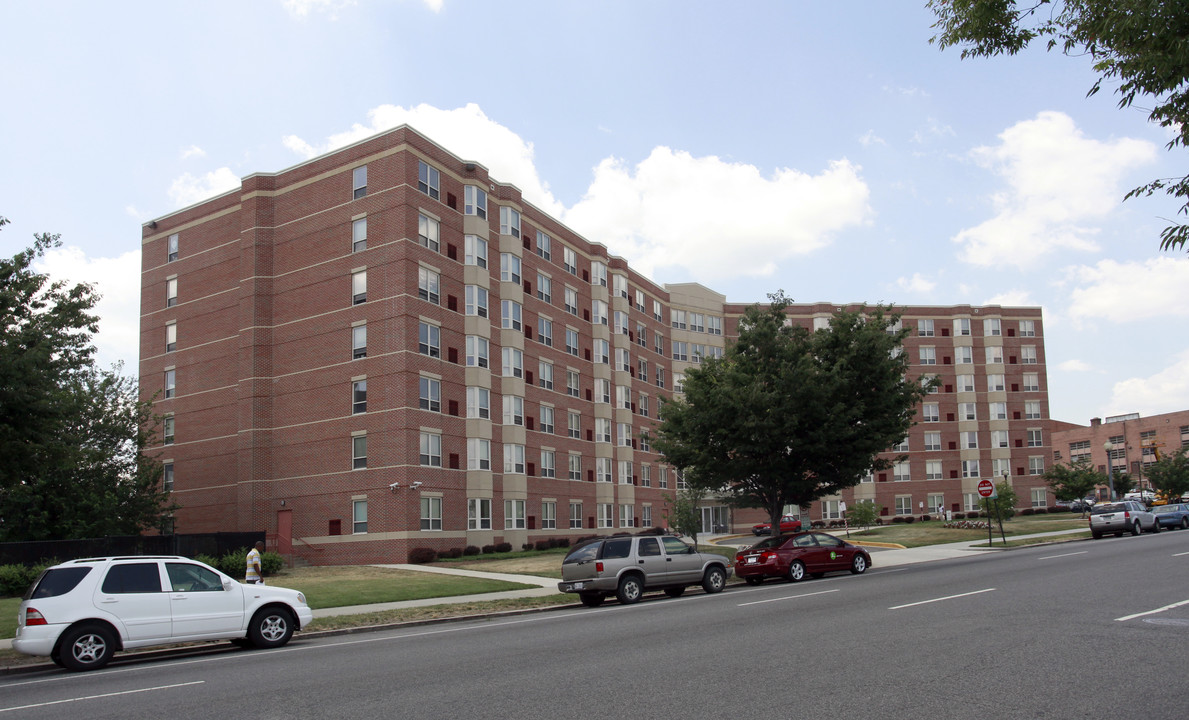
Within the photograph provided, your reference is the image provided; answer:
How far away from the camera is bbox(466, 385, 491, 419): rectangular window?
46.1m

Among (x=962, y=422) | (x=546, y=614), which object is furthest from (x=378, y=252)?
(x=962, y=422)

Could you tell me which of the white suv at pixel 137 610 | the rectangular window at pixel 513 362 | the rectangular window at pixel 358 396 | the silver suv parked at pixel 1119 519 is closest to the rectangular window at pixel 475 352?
the rectangular window at pixel 513 362

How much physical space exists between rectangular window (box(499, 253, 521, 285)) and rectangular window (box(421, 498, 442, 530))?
13904 mm

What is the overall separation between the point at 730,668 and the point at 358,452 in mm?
34545

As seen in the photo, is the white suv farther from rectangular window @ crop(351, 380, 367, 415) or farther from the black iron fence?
rectangular window @ crop(351, 380, 367, 415)

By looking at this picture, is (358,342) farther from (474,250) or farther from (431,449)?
(474,250)

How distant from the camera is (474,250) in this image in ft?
155

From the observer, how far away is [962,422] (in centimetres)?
8431

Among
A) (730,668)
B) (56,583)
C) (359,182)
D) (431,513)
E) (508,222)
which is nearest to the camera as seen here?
(730,668)

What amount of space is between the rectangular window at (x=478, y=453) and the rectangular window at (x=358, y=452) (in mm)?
Answer: 5607

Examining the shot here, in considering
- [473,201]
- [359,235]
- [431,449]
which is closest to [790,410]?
[431,449]

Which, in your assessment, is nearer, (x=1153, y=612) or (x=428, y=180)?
(x=1153, y=612)

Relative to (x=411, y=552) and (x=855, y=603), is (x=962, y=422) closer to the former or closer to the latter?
(x=411, y=552)

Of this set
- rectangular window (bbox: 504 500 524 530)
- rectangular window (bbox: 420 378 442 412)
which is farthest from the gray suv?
rectangular window (bbox: 504 500 524 530)
